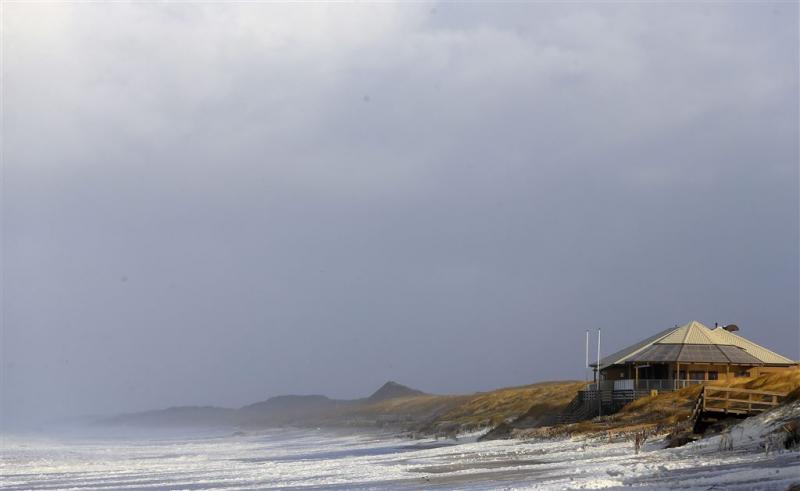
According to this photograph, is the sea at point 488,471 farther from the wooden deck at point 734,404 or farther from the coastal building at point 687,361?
the coastal building at point 687,361

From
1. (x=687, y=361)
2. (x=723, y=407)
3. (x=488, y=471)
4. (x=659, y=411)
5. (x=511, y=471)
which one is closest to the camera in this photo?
(x=511, y=471)

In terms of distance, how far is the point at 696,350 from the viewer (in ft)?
169

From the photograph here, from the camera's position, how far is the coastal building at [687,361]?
4981 centimetres

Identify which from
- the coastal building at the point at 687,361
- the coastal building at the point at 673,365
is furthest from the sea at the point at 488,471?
the coastal building at the point at 687,361

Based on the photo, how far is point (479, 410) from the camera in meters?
69.8

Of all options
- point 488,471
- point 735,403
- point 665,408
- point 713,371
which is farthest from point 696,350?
point 488,471

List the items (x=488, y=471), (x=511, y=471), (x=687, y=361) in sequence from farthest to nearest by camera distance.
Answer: (x=687, y=361), (x=488, y=471), (x=511, y=471)

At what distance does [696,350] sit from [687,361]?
64.9 inches

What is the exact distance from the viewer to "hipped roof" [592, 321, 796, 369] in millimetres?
50688

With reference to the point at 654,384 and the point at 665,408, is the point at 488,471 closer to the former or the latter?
the point at 665,408

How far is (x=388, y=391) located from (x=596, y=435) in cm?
16648

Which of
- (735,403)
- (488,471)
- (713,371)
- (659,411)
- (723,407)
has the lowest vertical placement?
(488,471)

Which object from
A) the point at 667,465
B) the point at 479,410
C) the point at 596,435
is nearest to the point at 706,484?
the point at 667,465

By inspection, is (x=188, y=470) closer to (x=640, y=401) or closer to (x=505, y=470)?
(x=505, y=470)
